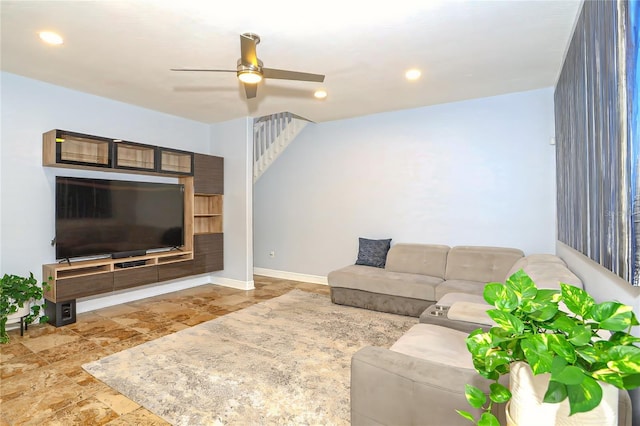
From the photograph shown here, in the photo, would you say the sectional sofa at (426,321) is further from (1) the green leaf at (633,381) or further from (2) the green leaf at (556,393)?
(2) the green leaf at (556,393)

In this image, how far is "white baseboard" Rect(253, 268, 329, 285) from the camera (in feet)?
18.7

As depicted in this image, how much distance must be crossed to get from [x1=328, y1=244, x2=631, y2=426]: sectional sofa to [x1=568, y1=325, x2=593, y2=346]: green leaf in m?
0.43

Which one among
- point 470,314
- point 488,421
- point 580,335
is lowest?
point 470,314

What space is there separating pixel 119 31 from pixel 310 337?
10.5 feet

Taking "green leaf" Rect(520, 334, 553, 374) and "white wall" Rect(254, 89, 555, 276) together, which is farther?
"white wall" Rect(254, 89, 555, 276)

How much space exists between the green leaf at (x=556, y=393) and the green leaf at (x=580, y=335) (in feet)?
0.31

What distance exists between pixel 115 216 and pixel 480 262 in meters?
4.66

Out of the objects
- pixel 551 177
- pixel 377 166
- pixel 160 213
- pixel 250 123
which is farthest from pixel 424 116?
pixel 160 213

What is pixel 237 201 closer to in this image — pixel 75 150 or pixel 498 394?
pixel 75 150

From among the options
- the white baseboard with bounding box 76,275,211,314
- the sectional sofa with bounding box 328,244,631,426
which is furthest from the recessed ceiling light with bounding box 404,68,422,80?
the white baseboard with bounding box 76,275,211,314

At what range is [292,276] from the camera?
6.02 meters

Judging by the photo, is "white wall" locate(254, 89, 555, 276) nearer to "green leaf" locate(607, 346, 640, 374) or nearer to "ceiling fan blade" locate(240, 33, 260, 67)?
"ceiling fan blade" locate(240, 33, 260, 67)

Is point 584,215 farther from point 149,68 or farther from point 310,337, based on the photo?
point 149,68

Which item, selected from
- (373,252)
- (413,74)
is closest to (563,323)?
(413,74)
